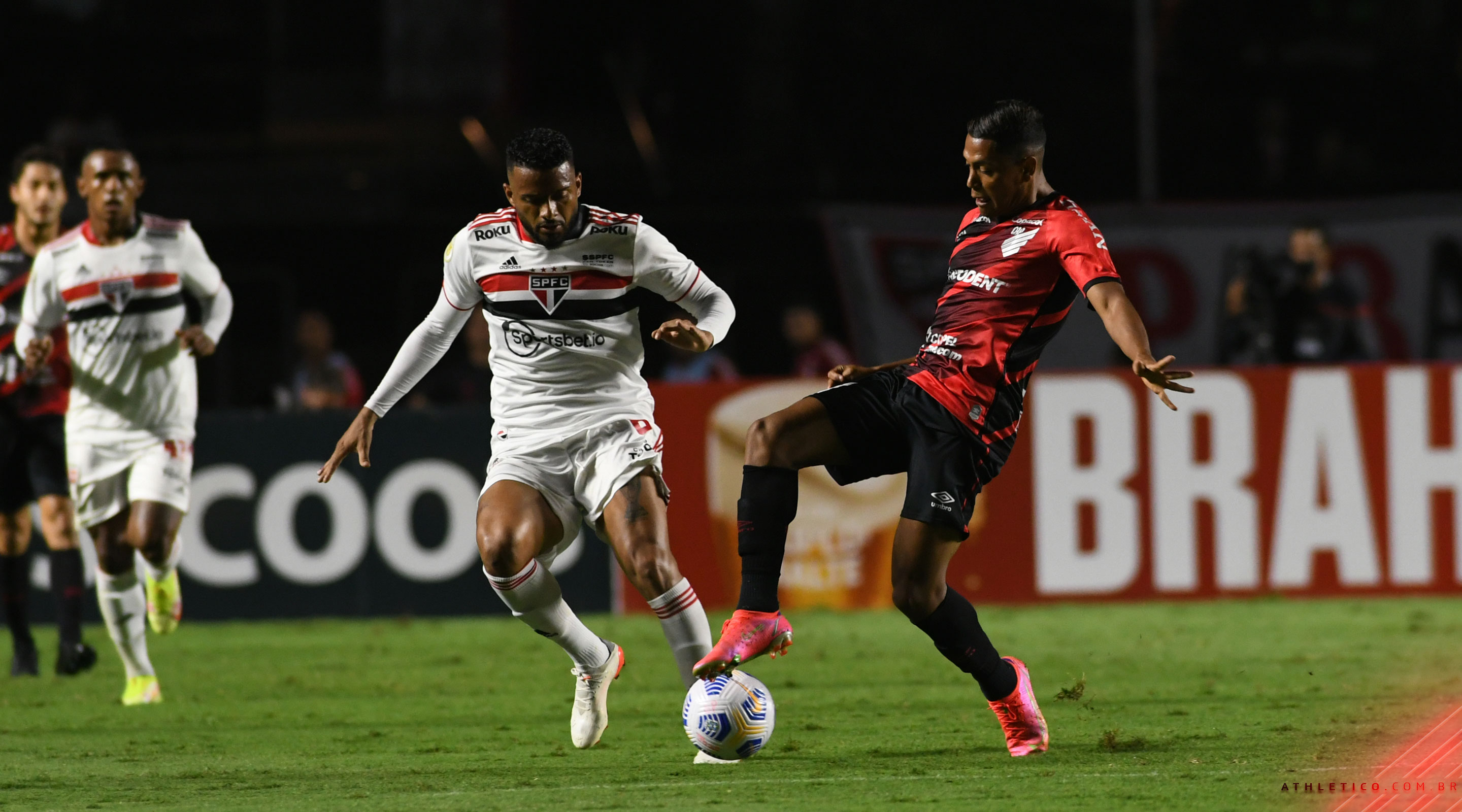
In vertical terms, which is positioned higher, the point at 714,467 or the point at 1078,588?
the point at 714,467

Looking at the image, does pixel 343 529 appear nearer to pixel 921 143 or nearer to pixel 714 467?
pixel 714 467

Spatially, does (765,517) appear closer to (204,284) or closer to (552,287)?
(552,287)

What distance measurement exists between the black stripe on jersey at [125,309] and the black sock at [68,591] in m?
1.68

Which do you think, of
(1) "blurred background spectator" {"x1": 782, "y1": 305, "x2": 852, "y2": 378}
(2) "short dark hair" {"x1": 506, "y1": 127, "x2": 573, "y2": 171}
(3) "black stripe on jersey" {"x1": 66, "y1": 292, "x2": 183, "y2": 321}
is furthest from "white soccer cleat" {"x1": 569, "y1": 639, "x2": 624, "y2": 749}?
(1) "blurred background spectator" {"x1": 782, "y1": 305, "x2": 852, "y2": 378}

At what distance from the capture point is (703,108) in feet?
55.7

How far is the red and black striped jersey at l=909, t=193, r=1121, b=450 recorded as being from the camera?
5.61 m

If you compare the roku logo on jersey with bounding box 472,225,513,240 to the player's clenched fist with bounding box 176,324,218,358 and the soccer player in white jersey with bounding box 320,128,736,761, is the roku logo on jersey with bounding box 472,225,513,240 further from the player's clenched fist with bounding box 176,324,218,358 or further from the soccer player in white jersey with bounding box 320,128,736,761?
the player's clenched fist with bounding box 176,324,218,358

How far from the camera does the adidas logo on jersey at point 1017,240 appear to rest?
5609 mm

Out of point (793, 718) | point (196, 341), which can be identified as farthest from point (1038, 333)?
point (196, 341)

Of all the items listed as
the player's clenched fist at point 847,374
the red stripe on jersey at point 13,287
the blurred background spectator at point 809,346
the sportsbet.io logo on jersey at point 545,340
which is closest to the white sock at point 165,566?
the red stripe on jersey at point 13,287

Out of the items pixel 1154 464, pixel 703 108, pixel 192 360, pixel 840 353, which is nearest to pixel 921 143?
pixel 703 108

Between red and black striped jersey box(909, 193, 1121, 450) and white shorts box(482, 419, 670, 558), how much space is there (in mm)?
954

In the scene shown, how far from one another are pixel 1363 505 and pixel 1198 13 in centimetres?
772

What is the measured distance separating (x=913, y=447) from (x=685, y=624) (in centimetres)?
95
